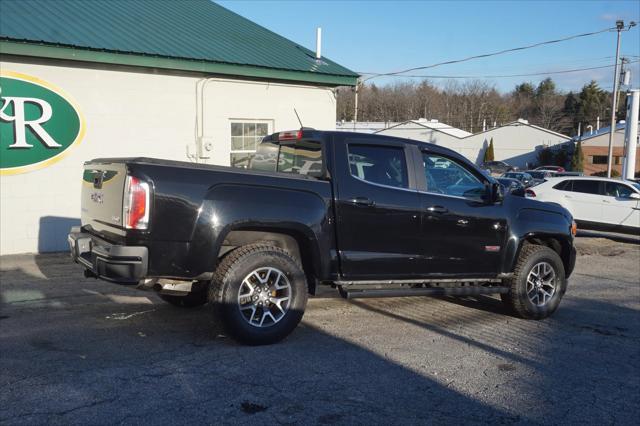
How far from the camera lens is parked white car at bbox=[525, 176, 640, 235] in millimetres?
15562

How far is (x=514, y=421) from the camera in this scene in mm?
4145

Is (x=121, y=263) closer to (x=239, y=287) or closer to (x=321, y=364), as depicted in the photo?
(x=239, y=287)

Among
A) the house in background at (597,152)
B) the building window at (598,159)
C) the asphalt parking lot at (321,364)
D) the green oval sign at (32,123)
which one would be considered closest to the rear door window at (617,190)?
the asphalt parking lot at (321,364)

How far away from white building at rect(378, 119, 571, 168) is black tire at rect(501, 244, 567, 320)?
2337 inches

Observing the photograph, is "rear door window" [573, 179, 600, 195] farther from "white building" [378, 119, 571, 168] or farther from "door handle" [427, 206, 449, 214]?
"white building" [378, 119, 571, 168]

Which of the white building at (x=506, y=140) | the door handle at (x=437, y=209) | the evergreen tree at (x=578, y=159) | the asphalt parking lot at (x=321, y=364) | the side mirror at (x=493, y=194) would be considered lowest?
the asphalt parking lot at (x=321, y=364)

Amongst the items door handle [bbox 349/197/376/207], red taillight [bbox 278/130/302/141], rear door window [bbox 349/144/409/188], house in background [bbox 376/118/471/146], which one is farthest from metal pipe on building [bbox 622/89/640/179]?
house in background [bbox 376/118/471/146]

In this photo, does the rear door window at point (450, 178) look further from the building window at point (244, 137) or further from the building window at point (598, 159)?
the building window at point (598, 159)

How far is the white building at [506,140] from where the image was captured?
65.1 metres

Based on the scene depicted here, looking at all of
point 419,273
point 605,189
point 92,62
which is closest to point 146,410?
point 419,273

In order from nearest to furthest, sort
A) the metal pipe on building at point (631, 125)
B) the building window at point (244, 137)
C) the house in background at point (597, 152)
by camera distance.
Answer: the building window at point (244, 137) < the metal pipe on building at point (631, 125) < the house in background at point (597, 152)

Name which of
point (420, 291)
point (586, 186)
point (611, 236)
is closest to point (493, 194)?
point (420, 291)

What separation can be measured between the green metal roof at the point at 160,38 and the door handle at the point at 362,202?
626 centimetres

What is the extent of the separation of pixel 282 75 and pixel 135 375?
8609 mm
